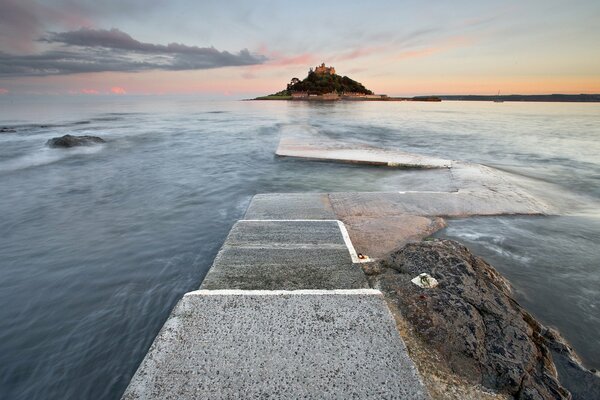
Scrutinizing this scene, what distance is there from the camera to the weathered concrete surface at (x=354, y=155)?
12695mm

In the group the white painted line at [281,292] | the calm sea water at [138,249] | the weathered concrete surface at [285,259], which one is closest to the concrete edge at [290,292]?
the white painted line at [281,292]

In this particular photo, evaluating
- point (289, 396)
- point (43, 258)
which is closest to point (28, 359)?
point (43, 258)

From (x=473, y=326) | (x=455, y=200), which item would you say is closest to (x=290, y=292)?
(x=473, y=326)

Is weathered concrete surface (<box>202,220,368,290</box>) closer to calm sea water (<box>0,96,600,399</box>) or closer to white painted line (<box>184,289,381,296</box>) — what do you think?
white painted line (<box>184,289,381,296</box>)

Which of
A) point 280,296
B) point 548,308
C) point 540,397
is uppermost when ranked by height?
point 280,296

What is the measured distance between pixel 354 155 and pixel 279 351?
12.2 metres

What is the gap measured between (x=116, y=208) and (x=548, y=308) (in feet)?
31.3

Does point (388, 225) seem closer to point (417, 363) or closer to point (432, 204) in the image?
point (432, 204)

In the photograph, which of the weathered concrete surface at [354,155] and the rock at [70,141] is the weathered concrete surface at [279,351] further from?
the rock at [70,141]

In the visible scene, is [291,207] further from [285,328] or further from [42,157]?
[42,157]

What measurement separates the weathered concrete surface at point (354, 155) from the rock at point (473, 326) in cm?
898

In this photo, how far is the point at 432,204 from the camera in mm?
7598

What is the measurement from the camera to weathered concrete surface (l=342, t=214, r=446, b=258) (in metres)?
5.24

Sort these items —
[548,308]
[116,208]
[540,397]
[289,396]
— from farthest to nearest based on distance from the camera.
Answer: [116,208]
[548,308]
[540,397]
[289,396]
